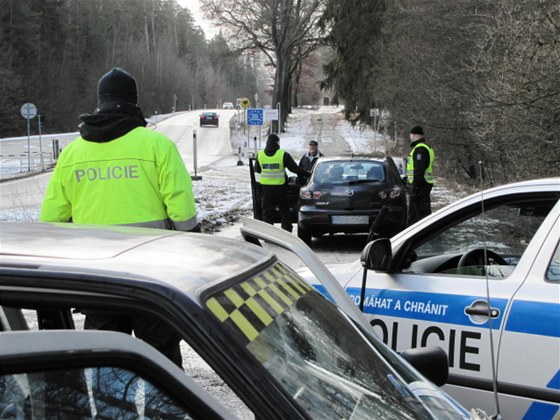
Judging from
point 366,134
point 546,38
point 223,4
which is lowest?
point 366,134

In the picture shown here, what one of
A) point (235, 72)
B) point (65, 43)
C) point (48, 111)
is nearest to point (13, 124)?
point (48, 111)

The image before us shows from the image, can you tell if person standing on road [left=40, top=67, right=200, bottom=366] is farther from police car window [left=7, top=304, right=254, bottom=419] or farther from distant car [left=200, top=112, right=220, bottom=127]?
distant car [left=200, top=112, right=220, bottom=127]

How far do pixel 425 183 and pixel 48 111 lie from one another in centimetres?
7200

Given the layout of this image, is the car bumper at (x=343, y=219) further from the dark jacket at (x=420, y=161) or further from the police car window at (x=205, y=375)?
the police car window at (x=205, y=375)

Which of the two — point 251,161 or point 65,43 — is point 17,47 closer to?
point 65,43

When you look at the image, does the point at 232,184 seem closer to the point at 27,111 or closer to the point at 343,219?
the point at 27,111

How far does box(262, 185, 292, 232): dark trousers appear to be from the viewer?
11.5 m

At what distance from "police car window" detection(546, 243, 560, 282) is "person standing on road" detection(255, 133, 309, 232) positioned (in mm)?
8037

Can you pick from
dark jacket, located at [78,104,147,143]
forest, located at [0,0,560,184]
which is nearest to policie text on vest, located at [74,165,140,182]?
dark jacket, located at [78,104,147,143]

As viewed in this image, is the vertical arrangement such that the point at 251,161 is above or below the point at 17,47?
below

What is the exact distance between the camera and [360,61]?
45094 mm

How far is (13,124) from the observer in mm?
64688

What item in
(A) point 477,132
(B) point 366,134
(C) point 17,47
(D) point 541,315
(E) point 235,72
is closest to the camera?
(D) point 541,315

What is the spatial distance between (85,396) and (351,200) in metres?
10.5
